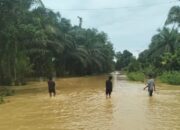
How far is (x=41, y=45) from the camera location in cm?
5456

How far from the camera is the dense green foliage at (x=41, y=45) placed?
3000 cm

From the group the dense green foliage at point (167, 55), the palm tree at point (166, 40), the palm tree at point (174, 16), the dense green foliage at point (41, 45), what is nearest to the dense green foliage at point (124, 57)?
the dense green foliage at point (41, 45)

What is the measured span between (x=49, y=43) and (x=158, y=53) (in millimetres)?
21359

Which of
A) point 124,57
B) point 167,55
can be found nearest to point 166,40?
point 167,55

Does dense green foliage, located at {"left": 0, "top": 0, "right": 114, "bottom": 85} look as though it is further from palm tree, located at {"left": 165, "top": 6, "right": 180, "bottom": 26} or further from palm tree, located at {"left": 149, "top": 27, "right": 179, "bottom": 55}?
palm tree, located at {"left": 165, "top": 6, "right": 180, "bottom": 26}

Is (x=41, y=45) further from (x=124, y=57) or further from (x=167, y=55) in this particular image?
(x=124, y=57)

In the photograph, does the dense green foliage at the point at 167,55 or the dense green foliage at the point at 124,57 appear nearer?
the dense green foliage at the point at 167,55

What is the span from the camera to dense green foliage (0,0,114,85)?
30000 millimetres

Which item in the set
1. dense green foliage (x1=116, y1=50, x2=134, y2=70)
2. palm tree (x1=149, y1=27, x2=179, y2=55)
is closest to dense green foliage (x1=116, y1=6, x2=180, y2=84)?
palm tree (x1=149, y1=27, x2=179, y2=55)

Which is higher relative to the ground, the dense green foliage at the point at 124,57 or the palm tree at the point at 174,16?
the palm tree at the point at 174,16

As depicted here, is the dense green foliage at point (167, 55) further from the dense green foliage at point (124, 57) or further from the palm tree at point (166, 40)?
the dense green foliage at point (124, 57)

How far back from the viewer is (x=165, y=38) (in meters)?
68.4

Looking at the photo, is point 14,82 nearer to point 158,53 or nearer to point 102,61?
point 158,53

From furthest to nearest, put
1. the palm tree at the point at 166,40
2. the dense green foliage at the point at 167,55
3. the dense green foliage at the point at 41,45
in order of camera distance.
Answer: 1. the palm tree at the point at 166,40
2. the dense green foliage at the point at 167,55
3. the dense green foliage at the point at 41,45
